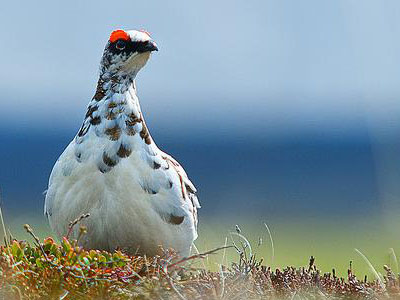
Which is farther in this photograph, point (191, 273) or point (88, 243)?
point (88, 243)

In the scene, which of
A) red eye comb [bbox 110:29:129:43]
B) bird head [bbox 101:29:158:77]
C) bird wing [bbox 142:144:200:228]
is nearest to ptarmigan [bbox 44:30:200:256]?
bird wing [bbox 142:144:200:228]

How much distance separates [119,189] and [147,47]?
39.1 inches

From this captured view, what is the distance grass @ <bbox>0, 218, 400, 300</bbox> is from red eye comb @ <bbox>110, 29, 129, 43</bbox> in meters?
1.56

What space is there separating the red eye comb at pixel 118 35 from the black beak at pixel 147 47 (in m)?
0.10

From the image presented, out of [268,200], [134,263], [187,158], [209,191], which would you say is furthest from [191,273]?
[187,158]

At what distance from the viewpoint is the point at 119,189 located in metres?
6.15

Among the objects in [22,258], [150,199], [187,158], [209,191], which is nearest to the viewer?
[22,258]

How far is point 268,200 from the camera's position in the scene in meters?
26.0

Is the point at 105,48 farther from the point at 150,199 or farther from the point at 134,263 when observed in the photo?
the point at 134,263

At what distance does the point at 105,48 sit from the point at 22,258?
1.96 m

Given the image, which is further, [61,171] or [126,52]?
[126,52]

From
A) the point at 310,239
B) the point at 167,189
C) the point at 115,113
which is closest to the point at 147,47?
the point at 115,113

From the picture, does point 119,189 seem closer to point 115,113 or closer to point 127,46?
point 115,113

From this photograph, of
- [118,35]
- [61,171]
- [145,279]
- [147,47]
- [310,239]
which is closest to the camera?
[145,279]
